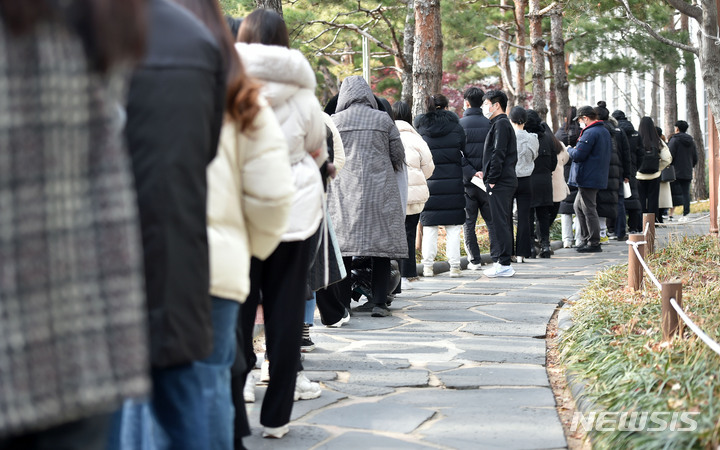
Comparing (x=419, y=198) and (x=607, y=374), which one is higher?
(x=419, y=198)

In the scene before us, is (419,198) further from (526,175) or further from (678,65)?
(678,65)

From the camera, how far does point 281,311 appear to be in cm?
387

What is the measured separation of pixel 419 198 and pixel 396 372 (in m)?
3.74

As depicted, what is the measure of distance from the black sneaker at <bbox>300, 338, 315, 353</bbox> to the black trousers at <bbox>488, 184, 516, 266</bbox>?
187 inches

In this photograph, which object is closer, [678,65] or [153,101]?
[153,101]

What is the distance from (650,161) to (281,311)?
529 inches

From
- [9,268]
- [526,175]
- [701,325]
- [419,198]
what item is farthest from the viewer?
[526,175]

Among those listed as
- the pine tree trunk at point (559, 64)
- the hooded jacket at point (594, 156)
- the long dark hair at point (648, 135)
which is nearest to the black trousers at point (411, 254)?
the hooded jacket at point (594, 156)

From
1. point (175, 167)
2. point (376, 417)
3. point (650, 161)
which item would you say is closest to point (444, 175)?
point (376, 417)

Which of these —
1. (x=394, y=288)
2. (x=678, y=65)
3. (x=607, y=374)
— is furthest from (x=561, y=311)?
(x=678, y=65)

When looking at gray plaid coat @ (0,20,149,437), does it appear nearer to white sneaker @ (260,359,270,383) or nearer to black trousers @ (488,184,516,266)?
white sneaker @ (260,359,270,383)

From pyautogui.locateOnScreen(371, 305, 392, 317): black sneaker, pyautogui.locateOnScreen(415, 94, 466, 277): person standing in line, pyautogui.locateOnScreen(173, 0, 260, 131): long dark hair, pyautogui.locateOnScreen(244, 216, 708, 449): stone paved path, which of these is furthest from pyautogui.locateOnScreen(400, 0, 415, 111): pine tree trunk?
pyautogui.locateOnScreen(173, 0, 260, 131): long dark hair

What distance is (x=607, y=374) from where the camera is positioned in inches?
182

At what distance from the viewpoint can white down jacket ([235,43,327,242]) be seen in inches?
151
